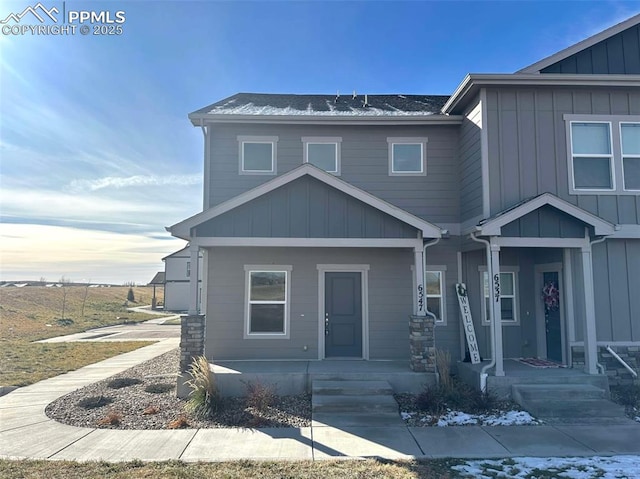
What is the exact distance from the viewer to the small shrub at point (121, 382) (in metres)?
8.61

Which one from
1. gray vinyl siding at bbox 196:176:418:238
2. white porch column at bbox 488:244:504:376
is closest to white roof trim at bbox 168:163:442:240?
gray vinyl siding at bbox 196:176:418:238

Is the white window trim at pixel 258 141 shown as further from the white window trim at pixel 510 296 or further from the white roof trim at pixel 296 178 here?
the white window trim at pixel 510 296

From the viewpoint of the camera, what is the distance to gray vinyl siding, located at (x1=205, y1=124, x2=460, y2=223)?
10078mm

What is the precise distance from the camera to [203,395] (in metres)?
6.98

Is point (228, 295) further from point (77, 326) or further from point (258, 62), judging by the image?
point (77, 326)

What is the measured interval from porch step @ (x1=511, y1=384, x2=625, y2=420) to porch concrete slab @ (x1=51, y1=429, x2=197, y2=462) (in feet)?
19.0

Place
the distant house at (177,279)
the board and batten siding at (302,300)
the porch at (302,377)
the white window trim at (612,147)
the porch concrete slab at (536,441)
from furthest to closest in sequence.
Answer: the distant house at (177,279)
the board and batten siding at (302,300)
the white window trim at (612,147)
the porch at (302,377)
the porch concrete slab at (536,441)

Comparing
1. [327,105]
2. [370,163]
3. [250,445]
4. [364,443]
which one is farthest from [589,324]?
[327,105]

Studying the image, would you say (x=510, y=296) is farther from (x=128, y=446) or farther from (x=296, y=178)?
(x=128, y=446)

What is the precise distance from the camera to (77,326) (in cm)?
2088

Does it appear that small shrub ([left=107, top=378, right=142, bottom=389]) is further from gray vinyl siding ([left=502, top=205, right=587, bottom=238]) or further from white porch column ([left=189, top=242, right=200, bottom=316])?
gray vinyl siding ([left=502, top=205, right=587, bottom=238])

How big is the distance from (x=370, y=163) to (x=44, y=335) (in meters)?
16.0

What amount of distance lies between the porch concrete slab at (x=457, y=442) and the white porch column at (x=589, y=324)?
10.6 ft

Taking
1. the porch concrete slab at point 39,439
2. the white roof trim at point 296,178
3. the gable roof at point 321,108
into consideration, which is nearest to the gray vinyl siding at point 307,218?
the white roof trim at point 296,178
